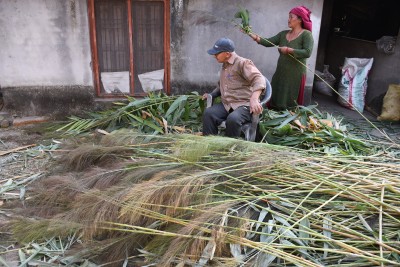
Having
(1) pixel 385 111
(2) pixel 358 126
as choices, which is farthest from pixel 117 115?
(1) pixel 385 111

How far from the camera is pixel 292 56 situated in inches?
174

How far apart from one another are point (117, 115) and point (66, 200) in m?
1.91

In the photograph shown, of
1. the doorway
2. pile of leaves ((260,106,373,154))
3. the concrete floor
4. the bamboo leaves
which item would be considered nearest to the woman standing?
the bamboo leaves

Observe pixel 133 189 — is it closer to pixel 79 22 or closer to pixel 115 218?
pixel 115 218

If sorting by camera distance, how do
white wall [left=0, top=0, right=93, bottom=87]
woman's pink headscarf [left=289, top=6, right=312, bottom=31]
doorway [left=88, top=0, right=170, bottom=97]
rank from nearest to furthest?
woman's pink headscarf [left=289, top=6, right=312, bottom=31] < white wall [left=0, top=0, right=93, bottom=87] < doorway [left=88, top=0, right=170, bottom=97]

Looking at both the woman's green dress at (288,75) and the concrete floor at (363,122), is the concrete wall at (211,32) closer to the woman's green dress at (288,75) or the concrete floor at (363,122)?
the woman's green dress at (288,75)

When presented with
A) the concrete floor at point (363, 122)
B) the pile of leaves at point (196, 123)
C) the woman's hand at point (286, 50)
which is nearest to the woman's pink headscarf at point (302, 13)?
the woman's hand at point (286, 50)

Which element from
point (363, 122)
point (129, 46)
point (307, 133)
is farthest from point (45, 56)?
point (363, 122)

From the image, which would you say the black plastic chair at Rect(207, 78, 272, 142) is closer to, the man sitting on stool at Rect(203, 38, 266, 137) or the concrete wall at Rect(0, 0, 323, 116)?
the man sitting on stool at Rect(203, 38, 266, 137)

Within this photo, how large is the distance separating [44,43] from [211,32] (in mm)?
2226

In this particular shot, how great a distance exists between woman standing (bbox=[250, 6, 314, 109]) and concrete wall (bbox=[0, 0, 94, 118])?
231cm

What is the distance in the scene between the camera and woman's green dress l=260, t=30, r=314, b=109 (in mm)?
4410

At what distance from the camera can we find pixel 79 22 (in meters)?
4.85

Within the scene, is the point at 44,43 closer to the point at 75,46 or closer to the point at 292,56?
the point at 75,46
